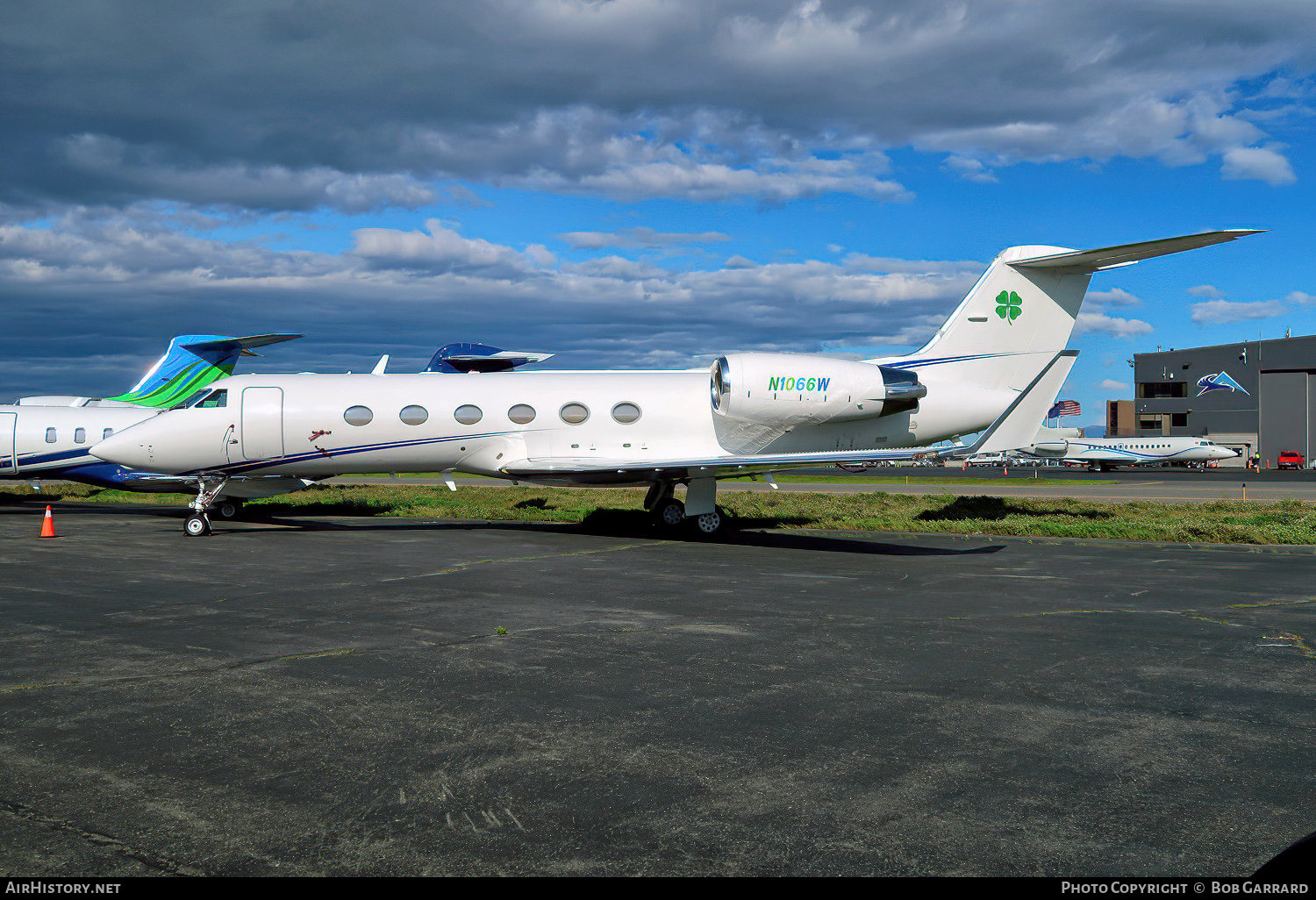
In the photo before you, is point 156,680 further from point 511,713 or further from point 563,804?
point 563,804

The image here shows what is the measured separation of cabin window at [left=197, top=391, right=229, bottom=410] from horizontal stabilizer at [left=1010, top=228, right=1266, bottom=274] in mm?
15195

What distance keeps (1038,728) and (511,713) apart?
3.23 m

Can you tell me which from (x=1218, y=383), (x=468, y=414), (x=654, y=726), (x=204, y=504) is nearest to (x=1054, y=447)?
(x=1218, y=383)

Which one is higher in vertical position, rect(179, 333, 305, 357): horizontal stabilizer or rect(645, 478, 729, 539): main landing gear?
rect(179, 333, 305, 357): horizontal stabilizer

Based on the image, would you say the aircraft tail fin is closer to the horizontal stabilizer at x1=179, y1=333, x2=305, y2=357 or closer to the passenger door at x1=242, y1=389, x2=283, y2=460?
the horizontal stabilizer at x1=179, y1=333, x2=305, y2=357

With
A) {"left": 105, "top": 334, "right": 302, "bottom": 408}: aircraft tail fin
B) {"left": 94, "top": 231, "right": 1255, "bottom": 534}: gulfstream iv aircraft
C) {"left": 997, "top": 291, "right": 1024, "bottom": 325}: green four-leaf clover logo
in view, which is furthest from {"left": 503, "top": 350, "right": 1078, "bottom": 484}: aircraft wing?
{"left": 105, "top": 334, "right": 302, "bottom": 408}: aircraft tail fin

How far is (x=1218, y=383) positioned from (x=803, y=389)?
8724cm

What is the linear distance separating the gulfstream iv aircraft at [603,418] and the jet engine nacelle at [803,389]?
0.28ft

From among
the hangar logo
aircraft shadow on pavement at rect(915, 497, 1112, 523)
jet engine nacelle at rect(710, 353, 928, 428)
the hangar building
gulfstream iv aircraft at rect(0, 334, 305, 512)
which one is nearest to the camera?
jet engine nacelle at rect(710, 353, 928, 428)

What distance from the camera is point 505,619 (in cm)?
912

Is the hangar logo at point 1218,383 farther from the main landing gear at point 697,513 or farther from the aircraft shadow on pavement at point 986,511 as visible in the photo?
the main landing gear at point 697,513

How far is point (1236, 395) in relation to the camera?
87.5 meters

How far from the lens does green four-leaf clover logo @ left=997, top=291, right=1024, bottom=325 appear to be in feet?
58.0

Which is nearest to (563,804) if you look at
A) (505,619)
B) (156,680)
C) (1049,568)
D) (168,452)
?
(156,680)
